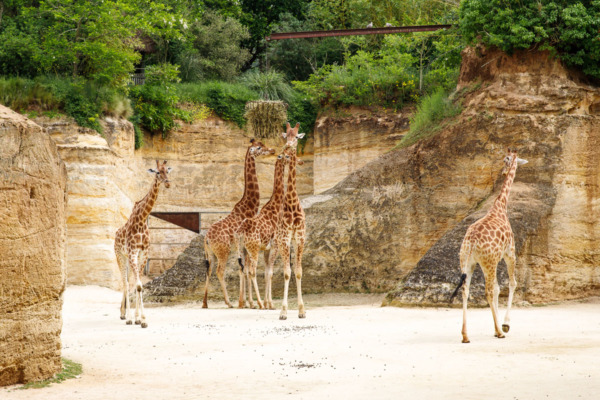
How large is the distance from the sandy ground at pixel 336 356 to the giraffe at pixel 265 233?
5.02ft

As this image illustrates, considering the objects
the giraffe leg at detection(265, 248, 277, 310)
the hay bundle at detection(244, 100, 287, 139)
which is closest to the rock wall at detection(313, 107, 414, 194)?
the hay bundle at detection(244, 100, 287, 139)

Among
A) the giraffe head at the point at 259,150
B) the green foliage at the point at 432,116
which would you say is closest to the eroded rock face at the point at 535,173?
the green foliage at the point at 432,116

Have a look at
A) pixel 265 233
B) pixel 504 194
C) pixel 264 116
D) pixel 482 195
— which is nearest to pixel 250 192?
pixel 265 233

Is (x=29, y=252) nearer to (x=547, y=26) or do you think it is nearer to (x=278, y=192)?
(x=278, y=192)

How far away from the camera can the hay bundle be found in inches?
1021

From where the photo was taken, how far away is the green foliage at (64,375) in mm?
7035

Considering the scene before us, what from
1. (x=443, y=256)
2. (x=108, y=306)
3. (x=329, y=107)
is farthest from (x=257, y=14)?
(x=443, y=256)

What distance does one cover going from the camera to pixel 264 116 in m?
26.1

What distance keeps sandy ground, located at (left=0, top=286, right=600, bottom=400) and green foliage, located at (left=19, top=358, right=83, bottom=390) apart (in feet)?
0.38

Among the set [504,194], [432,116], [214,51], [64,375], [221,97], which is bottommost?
[64,375]

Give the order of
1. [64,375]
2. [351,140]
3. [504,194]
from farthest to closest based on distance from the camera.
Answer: [351,140] < [504,194] < [64,375]

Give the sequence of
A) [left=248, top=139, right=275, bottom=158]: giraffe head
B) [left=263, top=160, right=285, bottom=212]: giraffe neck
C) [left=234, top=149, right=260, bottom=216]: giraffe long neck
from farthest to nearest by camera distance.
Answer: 1. [left=234, top=149, right=260, bottom=216]: giraffe long neck
2. [left=248, top=139, right=275, bottom=158]: giraffe head
3. [left=263, top=160, right=285, bottom=212]: giraffe neck

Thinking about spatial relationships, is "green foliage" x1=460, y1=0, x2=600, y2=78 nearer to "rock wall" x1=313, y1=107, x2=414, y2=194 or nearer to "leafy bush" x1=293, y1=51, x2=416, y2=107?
"rock wall" x1=313, y1=107, x2=414, y2=194

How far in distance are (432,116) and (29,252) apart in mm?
12230
